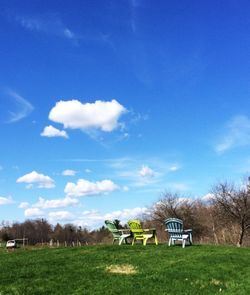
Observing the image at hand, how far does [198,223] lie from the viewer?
67.8 meters

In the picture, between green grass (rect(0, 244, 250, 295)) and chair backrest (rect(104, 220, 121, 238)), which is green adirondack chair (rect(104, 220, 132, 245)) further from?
green grass (rect(0, 244, 250, 295))

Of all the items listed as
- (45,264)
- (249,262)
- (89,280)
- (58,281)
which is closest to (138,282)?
(89,280)

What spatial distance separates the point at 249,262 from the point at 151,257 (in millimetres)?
3295

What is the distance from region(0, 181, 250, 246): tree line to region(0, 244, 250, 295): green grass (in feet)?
26.0

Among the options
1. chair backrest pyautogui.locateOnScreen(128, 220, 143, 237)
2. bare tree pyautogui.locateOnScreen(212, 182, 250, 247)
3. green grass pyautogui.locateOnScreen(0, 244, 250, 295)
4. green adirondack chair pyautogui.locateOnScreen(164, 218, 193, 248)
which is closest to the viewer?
green grass pyautogui.locateOnScreen(0, 244, 250, 295)

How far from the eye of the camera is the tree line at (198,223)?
159 ft

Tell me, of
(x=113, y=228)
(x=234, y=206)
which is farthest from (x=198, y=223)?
(x=113, y=228)

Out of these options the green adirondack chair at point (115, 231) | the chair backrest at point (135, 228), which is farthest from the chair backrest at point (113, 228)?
the chair backrest at point (135, 228)

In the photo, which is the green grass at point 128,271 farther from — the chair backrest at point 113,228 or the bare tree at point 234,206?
the bare tree at point 234,206

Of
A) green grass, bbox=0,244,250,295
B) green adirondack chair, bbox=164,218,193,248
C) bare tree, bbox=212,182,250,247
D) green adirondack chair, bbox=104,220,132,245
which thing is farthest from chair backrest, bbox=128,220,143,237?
bare tree, bbox=212,182,250,247

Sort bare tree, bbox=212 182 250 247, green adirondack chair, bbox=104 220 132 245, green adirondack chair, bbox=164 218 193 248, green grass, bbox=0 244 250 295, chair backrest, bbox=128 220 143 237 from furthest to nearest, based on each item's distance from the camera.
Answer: bare tree, bbox=212 182 250 247, green adirondack chair, bbox=104 220 132 245, chair backrest, bbox=128 220 143 237, green adirondack chair, bbox=164 218 193 248, green grass, bbox=0 244 250 295

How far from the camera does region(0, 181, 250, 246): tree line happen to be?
48438mm

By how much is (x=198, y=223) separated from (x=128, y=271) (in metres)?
56.9

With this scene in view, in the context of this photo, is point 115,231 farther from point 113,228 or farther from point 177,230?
point 177,230
